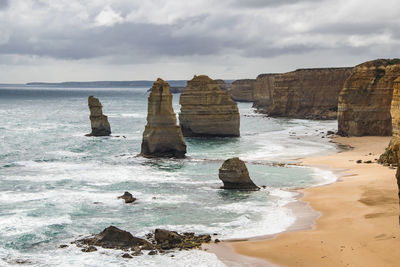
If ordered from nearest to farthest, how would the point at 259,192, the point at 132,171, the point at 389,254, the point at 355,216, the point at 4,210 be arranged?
the point at 389,254
the point at 355,216
the point at 4,210
the point at 259,192
the point at 132,171

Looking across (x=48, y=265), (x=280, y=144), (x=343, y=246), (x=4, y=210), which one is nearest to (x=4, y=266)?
(x=48, y=265)

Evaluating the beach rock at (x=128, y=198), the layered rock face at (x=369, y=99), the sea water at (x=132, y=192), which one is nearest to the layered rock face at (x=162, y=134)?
the sea water at (x=132, y=192)

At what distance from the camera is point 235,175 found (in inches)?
1109

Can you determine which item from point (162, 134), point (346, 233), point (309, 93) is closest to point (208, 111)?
point (162, 134)

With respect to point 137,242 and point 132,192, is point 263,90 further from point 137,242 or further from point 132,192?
point 137,242

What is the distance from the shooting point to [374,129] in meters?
56.2

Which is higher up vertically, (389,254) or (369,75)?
(369,75)

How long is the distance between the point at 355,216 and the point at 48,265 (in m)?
12.7

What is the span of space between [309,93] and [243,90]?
7397cm

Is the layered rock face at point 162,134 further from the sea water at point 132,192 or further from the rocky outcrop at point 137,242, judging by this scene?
the rocky outcrop at point 137,242

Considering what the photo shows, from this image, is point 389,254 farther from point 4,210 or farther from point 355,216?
point 4,210

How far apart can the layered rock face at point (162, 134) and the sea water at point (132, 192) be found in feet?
4.35

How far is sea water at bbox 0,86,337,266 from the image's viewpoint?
19.0m

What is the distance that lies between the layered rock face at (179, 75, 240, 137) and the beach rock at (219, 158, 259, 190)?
2901cm
